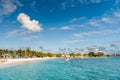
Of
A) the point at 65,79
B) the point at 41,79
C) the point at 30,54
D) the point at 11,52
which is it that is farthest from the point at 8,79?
the point at 30,54

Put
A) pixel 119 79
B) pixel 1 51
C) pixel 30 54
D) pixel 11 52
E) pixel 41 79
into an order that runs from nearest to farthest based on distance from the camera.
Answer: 1. pixel 119 79
2. pixel 41 79
3. pixel 1 51
4. pixel 11 52
5. pixel 30 54

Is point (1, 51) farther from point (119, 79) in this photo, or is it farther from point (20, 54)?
point (119, 79)

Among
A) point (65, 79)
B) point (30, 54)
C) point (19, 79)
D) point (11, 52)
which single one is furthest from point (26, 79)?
point (30, 54)

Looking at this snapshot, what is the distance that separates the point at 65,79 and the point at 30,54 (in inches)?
6338

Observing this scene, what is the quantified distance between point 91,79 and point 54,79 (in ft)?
23.1

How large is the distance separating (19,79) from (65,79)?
29.8 feet

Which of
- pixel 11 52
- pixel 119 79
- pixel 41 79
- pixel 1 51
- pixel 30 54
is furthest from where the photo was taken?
pixel 30 54

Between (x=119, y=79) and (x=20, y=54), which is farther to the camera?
(x=20, y=54)

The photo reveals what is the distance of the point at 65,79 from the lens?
34.2m

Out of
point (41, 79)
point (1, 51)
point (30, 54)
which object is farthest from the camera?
point (30, 54)

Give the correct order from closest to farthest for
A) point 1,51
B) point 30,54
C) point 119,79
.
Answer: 1. point 119,79
2. point 1,51
3. point 30,54

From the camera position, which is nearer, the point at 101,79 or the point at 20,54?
the point at 101,79

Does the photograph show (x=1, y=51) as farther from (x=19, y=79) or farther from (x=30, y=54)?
(x=19, y=79)

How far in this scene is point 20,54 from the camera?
586 ft
